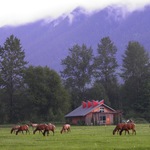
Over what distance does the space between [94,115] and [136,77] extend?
2100 centimetres

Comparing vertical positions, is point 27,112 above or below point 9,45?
below

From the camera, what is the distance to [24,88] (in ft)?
353

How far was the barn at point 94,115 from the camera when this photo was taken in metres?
98.1

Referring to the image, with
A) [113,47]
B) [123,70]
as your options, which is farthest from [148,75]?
[113,47]

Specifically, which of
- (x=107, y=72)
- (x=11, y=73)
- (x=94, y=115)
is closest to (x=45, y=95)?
(x=11, y=73)

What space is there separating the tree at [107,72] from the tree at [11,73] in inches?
862

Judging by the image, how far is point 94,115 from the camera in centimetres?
9912

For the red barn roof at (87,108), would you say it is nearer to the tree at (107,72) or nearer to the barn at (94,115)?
the barn at (94,115)

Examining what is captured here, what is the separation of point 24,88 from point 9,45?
12.0 meters

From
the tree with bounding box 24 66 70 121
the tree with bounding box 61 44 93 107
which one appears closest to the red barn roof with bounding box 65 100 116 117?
the tree with bounding box 24 66 70 121

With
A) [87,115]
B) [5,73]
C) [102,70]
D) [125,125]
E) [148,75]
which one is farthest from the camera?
[102,70]

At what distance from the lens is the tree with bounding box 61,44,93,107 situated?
11819 centimetres

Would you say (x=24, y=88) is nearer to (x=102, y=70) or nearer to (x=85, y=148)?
(x=102, y=70)

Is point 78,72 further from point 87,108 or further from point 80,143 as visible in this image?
point 80,143
